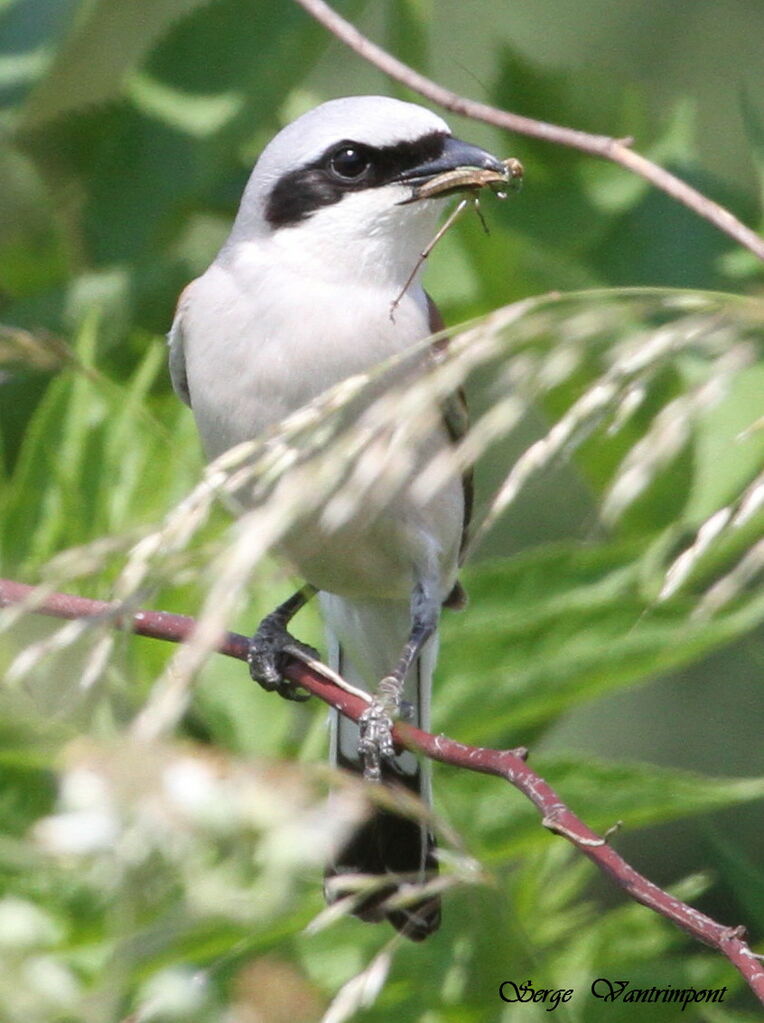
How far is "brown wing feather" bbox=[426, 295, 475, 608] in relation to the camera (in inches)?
90.3

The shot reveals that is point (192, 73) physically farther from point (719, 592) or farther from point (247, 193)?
point (719, 592)

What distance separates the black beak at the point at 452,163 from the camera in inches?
80.0

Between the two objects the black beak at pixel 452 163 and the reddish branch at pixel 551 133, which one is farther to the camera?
the black beak at pixel 452 163

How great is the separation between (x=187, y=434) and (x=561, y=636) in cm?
A: 57

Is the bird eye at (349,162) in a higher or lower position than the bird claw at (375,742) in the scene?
higher

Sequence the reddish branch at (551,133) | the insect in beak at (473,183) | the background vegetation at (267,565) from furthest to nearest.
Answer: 1. the insect in beak at (473,183)
2. the reddish branch at (551,133)
3. the background vegetation at (267,565)

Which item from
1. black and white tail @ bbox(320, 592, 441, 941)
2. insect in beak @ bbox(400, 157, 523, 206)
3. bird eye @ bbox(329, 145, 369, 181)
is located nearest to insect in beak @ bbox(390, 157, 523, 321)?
insect in beak @ bbox(400, 157, 523, 206)

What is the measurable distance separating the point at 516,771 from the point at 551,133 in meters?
0.76

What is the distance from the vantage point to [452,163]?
6.81ft

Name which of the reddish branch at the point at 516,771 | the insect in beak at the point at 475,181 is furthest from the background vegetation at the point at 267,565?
the insect in beak at the point at 475,181

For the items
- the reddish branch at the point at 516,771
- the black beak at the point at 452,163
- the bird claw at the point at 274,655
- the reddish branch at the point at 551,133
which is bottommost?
the reddish branch at the point at 516,771

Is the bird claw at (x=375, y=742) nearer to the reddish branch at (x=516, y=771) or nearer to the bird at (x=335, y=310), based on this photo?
the bird at (x=335, y=310)

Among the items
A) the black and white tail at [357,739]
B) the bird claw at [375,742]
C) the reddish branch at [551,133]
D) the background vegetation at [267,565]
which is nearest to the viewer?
the background vegetation at [267,565]

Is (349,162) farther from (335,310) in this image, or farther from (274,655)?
(274,655)
